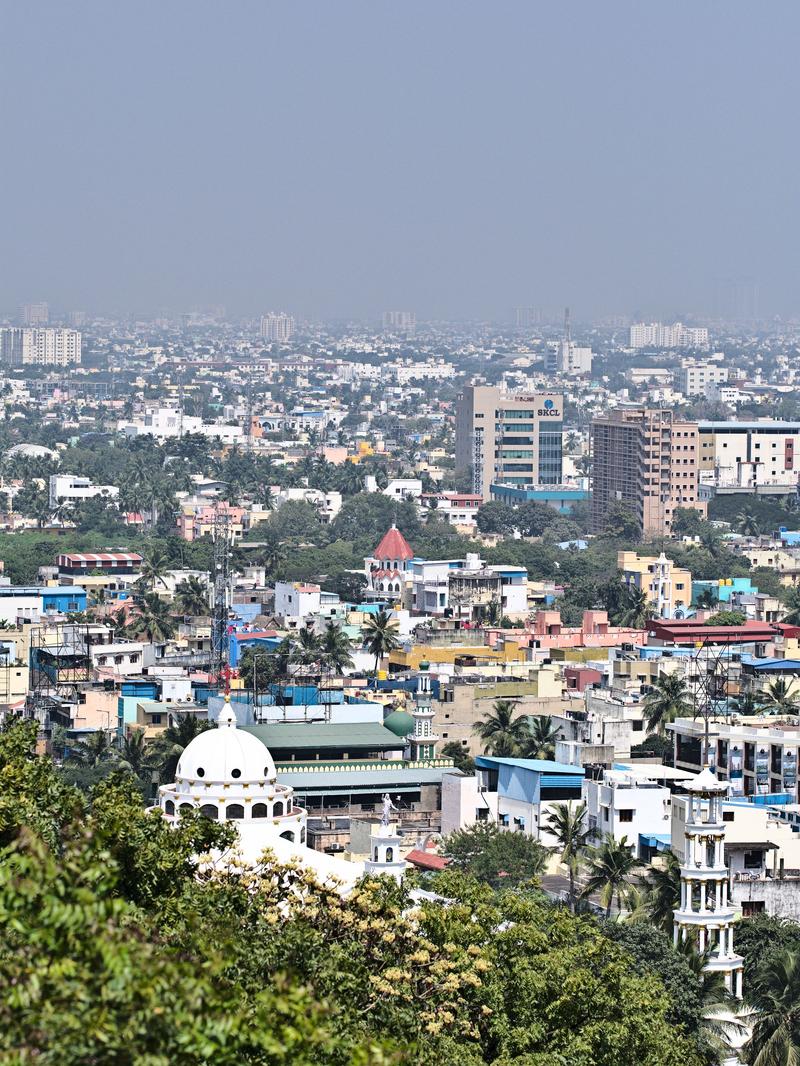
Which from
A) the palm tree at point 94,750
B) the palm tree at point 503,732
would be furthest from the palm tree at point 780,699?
the palm tree at point 94,750

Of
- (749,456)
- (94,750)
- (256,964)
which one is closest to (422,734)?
(94,750)

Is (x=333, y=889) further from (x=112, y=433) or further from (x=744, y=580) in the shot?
(x=112, y=433)

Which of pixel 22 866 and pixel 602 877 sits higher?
pixel 22 866

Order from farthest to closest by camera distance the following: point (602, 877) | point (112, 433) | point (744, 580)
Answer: point (112, 433), point (744, 580), point (602, 877)

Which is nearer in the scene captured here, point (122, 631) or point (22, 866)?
point (22, 866)

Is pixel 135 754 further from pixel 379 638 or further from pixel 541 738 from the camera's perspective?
pixel 379 638

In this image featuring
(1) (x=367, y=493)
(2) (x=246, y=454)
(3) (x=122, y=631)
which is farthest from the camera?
(2) (x=246, y=454)

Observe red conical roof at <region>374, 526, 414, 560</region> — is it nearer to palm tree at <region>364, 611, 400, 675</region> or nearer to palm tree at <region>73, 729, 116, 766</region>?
palm tree at <region>364, 611, 400, 675</region>

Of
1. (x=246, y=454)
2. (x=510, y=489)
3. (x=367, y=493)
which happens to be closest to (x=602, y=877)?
(x=367, y=493)
